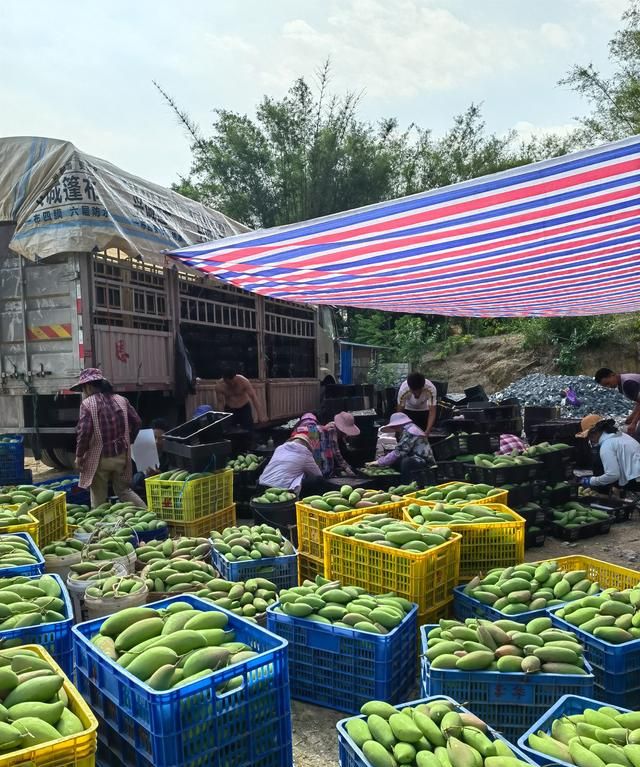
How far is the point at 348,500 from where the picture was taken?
14.9 ft

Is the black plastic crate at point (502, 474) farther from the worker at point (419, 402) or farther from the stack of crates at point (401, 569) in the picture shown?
the worker at point (419, 402)

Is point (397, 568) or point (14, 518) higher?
point (14, 518)

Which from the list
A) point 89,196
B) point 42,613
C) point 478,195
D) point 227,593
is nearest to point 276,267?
point 89,196

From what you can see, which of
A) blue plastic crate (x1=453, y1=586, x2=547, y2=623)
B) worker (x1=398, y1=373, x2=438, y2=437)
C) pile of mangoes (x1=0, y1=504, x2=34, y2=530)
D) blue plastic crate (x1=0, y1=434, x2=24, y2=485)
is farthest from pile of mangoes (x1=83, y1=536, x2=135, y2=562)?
worker (x1=398, y1=373, x2=438, y2=437)

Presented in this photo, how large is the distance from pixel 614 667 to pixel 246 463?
190 inches

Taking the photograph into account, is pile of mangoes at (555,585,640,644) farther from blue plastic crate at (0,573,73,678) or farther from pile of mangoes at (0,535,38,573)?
pile of mangoes at (0,535,38,573)

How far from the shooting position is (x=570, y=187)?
4309 mm

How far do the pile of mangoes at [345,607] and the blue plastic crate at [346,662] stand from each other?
36 millimetres

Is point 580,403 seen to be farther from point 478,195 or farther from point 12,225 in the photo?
point 12,225

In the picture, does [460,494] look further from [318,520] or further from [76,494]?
[76,494]

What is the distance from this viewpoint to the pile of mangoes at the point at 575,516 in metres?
5.95

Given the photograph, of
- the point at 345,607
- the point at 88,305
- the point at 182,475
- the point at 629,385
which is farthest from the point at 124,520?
the point at 629,385

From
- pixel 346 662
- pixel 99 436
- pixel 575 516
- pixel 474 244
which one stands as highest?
pixel 474 244

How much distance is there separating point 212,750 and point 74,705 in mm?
480
